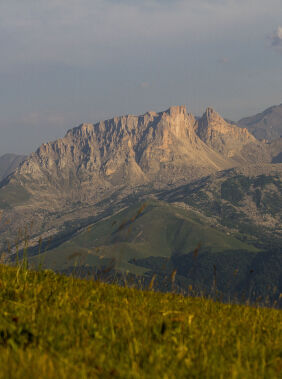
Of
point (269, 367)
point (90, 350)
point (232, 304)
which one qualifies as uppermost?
point (90, 350)

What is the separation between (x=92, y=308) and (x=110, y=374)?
3043 millimetres

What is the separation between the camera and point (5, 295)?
8.75 meters

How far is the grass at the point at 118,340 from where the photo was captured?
535 cm

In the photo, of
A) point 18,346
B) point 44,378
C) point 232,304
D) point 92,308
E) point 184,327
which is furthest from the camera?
point 232,304

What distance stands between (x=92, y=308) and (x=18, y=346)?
2.17m

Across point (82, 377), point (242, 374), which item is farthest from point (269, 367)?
point (82, 377)

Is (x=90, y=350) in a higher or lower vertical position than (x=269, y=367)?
higher

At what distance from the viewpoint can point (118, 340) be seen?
21.4 feet

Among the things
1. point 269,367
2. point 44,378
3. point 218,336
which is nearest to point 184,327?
point 218,336

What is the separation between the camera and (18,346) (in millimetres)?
6234

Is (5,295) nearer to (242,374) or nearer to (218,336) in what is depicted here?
(218,336)

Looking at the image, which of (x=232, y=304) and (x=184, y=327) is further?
(x=232, y=304)

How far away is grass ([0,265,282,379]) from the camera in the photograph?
17.5 feet

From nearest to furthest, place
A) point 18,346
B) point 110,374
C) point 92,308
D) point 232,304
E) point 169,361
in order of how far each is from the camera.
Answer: point 110,374 → point 169,361 → point 18,346 → point 92,308 → point 232,304
